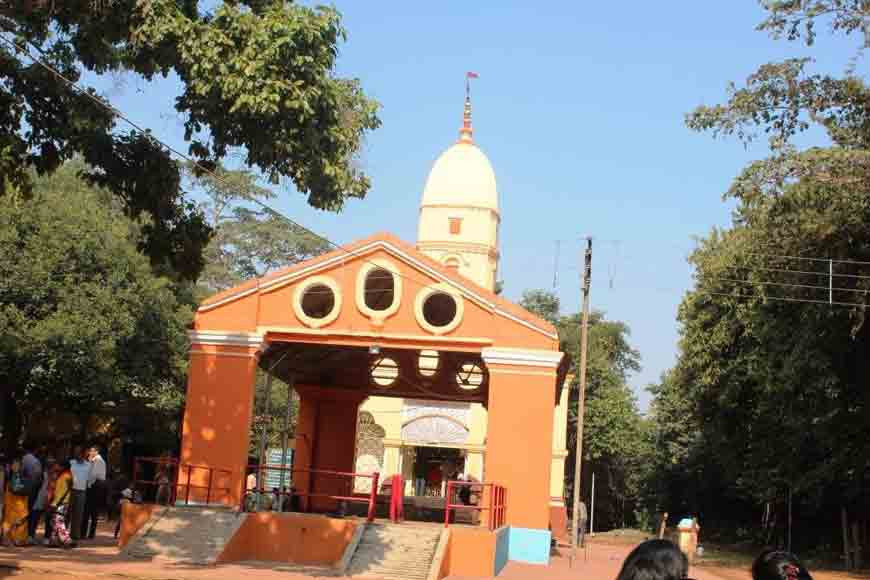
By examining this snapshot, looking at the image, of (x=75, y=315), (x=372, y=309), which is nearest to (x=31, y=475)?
(x=372, y=309)

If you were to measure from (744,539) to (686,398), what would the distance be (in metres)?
8.77

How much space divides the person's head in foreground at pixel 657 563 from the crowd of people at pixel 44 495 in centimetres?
1481

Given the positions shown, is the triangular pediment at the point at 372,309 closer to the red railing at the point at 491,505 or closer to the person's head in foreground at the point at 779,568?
the red railing at the point at 491,505

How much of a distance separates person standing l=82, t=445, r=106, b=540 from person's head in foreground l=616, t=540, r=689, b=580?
16.0 metres

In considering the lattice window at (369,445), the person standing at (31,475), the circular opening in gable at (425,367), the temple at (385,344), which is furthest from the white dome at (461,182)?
the person standing at (31,475)

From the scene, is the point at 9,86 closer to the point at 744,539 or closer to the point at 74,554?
the point at 74,554

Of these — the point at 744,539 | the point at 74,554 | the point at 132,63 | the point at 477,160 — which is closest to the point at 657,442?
the point at 744,539

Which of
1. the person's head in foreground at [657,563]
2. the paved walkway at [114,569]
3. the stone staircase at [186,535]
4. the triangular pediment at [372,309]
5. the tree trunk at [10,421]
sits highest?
the triangular pediment at [372,309]

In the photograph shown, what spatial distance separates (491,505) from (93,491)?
22.6 feet

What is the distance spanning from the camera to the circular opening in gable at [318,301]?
71.4 feet

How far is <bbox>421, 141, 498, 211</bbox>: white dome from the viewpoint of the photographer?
133ft

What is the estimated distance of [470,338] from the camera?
2067 cm

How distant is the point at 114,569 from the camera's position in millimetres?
15180

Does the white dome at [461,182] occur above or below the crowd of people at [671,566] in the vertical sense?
above
